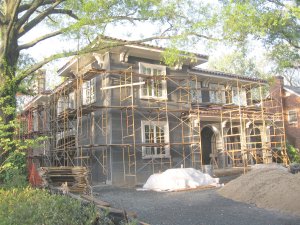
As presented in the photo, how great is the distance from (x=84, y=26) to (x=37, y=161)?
583 inches

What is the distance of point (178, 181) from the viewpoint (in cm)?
1473

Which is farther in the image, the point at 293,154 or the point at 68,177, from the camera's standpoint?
the point at 293,154

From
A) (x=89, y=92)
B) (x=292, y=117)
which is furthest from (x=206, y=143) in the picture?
(x=292, y=117)

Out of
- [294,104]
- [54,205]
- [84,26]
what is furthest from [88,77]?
[294,104]

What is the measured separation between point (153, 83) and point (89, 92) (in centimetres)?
365

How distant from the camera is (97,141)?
57.8 ft

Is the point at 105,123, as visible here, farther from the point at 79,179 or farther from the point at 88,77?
the point at 79,179

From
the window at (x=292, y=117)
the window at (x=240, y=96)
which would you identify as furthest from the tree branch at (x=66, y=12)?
the window at (x=292, y=117)

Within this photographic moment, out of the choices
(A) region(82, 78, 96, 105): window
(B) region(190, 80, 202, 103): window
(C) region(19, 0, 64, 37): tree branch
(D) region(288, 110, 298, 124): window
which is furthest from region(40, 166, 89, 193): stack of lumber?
(D) region(288, 110, 298, 124): window

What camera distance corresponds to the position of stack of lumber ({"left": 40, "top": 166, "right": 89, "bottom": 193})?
1288 cm

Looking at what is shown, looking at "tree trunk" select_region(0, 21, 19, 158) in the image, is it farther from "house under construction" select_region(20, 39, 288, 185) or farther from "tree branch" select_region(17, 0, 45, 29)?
"house under construction" select_region(20, 39, 288, 185)

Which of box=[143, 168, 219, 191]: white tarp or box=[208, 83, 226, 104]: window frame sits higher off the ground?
box=[208, 83, 226, 104]: window frame

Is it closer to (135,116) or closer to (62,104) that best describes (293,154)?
(135,116)

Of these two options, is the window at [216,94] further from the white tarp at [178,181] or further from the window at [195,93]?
the white tarp at [178,181]
